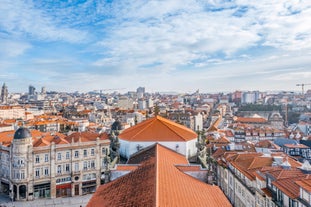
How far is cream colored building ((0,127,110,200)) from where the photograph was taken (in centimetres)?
4003

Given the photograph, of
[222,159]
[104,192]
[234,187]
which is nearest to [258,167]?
[234,187]

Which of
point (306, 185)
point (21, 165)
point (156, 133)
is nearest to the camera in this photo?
point (306, 185)

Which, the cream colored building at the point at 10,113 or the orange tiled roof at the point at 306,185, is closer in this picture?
the orange tiled roof at the point at 306,185

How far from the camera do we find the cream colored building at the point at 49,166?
4003 centimetres

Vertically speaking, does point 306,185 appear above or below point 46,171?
above

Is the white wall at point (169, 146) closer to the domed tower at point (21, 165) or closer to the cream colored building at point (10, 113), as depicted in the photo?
the domed tower at point (21, 165)

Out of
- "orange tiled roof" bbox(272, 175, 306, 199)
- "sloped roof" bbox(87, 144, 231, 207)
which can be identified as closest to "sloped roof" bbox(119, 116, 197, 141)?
"sloped roof" bbox(87, 144, 231, 207)

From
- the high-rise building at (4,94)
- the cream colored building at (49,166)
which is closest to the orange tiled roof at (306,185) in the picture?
the cream colored building at (49,166)

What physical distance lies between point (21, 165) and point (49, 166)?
3.73 meters

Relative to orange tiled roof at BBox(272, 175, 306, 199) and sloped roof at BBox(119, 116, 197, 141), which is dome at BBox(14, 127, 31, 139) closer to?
sloped roof at BBox(119, 116, 197, 141)

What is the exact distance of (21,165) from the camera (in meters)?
39.9

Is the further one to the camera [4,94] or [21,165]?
[4,94]

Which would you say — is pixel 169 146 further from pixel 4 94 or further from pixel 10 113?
pixel 4 94

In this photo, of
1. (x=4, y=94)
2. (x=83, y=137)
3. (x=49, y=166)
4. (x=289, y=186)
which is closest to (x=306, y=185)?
(x=289, y=186)
